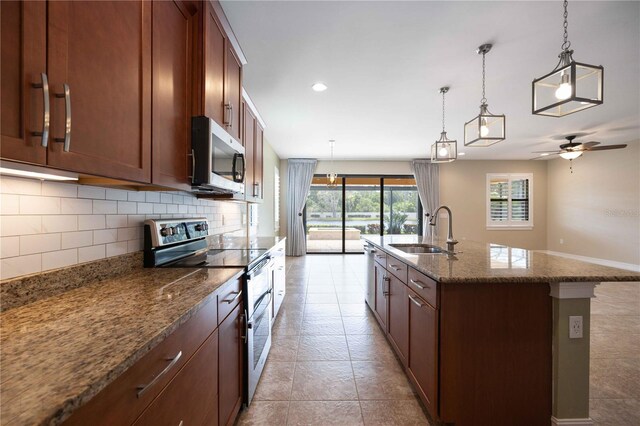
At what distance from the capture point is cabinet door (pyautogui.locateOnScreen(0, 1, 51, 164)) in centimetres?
62

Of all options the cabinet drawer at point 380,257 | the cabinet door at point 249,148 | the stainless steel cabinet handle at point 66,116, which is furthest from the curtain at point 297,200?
the stainless steel cabinet handle at point 66,116

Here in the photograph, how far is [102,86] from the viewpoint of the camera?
0.91 meters

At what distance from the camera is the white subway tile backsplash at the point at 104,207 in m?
1.31

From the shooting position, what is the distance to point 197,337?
103cm

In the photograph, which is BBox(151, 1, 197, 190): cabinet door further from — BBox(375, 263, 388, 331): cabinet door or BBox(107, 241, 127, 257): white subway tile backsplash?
BBox(375, 263, 388, 331): cabinet door

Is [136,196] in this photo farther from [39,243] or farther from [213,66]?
[213,66]

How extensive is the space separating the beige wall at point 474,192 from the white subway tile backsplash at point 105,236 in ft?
23.8

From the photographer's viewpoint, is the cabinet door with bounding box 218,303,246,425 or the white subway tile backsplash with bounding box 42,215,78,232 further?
the cabinet door with bounding box 218,303,246,425

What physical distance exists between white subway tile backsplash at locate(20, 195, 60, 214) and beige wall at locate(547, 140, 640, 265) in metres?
8.51

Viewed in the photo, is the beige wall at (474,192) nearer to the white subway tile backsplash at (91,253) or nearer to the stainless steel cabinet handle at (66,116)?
the white subway tile backsplash at (91,253)

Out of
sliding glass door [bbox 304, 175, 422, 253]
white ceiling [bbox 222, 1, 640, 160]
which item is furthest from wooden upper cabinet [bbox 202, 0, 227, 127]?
sliding glass door [bbox 304, 175, 422, 253]

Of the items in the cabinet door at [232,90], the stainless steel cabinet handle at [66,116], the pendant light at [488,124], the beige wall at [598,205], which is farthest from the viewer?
the beige wall at [598,205]

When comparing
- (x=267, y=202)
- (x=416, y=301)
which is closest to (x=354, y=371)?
(x=416, y=301)

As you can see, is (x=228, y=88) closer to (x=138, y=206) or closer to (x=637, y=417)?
(x=138, y=206)
